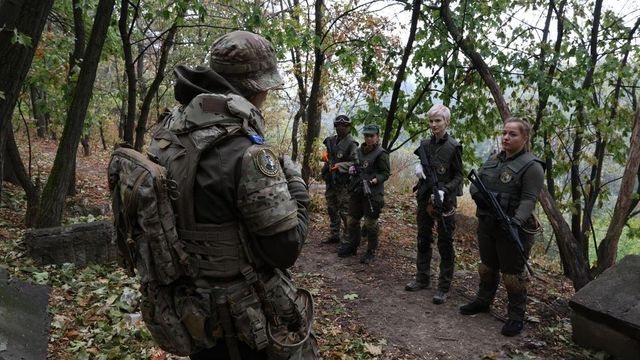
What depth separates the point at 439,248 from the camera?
5.64 m

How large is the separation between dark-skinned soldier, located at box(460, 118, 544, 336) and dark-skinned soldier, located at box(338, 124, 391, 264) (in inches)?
75.6

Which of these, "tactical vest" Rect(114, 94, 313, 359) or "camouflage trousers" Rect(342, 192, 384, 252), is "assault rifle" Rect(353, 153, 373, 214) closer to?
"camouflage trousers" Rect(342, 192, 384, 252)

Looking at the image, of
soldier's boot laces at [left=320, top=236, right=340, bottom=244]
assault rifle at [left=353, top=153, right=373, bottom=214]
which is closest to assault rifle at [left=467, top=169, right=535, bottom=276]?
assault rifle at [left=353, top=153, right=373, bottom=214]

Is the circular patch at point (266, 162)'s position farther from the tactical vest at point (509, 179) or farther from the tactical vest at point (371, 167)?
the tactical vest at point (371, 167)

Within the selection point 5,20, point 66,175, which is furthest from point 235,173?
point 66,175

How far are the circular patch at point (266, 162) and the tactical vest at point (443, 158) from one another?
12.6ft

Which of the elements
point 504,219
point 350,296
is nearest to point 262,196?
point 504,219

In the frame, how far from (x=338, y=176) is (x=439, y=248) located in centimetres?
234

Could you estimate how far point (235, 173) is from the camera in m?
1.88

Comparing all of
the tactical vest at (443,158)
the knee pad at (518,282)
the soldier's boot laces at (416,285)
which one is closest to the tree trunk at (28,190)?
the soldier's boot laces at (416,285)

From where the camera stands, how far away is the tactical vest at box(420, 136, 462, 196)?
17.6 ft

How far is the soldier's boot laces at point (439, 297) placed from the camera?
5520mm

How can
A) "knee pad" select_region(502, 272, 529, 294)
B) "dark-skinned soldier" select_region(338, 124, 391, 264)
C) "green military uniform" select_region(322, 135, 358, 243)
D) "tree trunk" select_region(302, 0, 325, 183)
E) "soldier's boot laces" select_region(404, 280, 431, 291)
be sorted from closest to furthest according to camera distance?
"knee pad" select_region(502, 272, 529, 294)
"soldier's boot laces" select_region(404, 280, 431, 291)
"dark-skinned soldier" select_region(338, 124, 391, 264)
"green military uniform" select_region(322, 135, 358, 243)
"tree trunk" select_region(302, 0, 325, 183)

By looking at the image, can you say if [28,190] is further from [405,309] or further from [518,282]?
[518,282]
